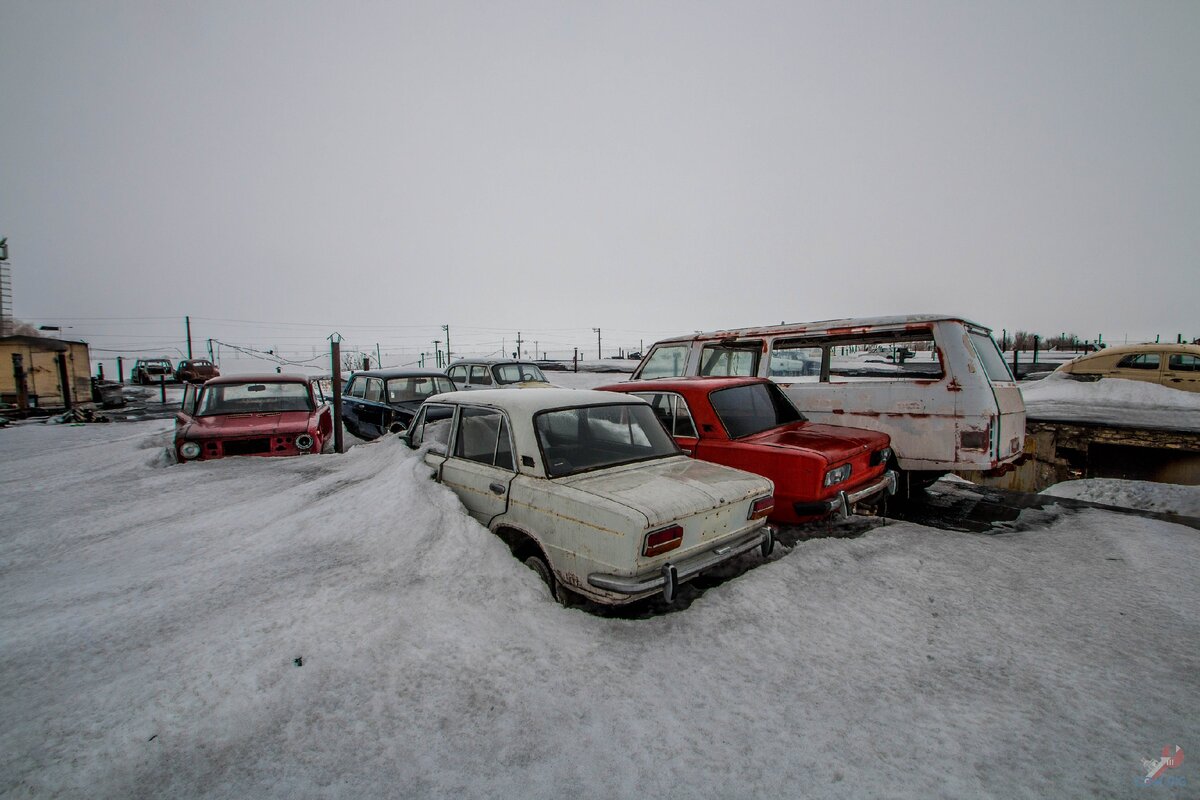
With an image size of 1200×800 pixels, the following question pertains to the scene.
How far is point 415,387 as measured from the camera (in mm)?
9469

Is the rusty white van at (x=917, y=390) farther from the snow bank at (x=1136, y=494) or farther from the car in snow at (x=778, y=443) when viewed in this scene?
the snow bank at (x=1136, y=494)

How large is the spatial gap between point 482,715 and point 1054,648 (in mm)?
3091

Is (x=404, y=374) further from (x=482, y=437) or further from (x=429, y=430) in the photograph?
(x=482, y=437)

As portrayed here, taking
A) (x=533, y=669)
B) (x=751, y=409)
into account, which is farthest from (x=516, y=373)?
(x=533, y=669)

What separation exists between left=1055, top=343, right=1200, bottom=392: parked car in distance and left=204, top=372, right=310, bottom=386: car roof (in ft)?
56.9

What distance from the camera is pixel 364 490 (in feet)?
13.6

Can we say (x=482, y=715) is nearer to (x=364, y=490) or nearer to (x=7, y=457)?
(x=364, y=490)

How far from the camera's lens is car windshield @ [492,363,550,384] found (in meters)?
10.9

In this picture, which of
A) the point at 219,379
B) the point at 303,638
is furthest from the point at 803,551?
the point at 219,379

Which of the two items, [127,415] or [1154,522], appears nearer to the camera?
[1154,522]

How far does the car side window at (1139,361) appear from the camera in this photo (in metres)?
11.4

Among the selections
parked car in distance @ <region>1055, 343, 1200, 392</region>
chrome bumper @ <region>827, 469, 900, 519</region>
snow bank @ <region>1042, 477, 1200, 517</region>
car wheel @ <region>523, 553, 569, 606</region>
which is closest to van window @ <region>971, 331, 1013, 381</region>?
chrome bumper @ <region>827, 469, 900, 519</region>

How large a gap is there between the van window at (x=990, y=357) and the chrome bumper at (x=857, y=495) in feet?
5.10

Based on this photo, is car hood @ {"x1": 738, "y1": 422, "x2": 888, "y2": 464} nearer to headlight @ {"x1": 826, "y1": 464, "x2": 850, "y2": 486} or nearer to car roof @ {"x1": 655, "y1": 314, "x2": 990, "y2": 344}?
headlight @ {"x1": 826, "y1": 464, "x2": 850, "y2": 486}
